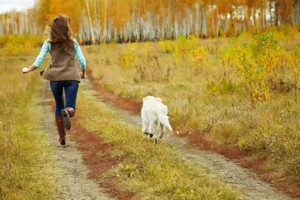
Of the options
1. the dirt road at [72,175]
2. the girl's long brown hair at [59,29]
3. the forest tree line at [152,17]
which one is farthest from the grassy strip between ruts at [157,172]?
the forest tree line at [152,17]

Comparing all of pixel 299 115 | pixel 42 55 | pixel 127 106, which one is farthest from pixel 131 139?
pixel 127 106

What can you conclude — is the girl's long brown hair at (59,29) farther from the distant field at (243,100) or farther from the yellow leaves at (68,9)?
the yellow leaves at (68,9)

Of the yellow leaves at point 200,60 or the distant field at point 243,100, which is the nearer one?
the distant field at point 243,100

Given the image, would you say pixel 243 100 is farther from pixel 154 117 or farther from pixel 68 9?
pixel 68 9

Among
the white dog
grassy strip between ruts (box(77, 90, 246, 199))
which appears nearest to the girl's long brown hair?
the white dog

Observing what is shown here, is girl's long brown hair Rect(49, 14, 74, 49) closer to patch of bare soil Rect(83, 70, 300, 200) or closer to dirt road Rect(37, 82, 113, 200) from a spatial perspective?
dirt road Rect(37, 82, 113, 200)

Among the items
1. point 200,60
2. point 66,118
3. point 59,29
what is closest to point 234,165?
point 66,118

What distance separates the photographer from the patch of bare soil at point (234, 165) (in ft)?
16.5

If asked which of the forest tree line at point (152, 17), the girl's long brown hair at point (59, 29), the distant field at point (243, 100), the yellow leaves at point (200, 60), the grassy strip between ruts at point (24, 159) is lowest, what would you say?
the grassy strip between ruts at point (24, 159)

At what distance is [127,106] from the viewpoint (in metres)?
12.4

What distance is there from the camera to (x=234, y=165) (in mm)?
6262

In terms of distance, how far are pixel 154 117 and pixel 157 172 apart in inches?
62.2

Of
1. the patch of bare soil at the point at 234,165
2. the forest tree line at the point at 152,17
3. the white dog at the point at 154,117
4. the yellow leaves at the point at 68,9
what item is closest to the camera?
the patch of bare soil at the point at 234,165

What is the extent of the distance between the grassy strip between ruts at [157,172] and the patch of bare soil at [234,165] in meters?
0.26
